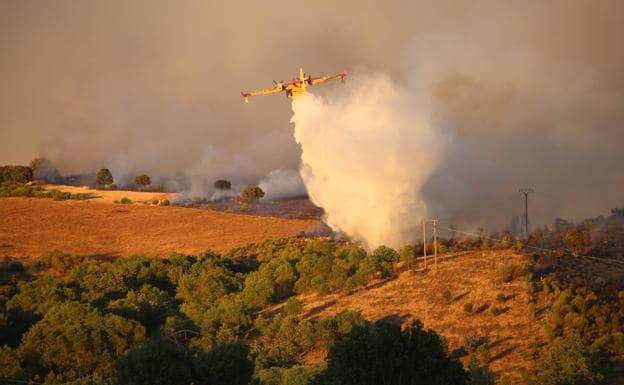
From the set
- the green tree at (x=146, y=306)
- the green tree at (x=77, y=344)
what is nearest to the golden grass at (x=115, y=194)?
the green tree at (x=146, y=306)

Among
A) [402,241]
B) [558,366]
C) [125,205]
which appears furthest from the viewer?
[125,205]

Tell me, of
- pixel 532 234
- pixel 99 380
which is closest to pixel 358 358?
pixel 99 380

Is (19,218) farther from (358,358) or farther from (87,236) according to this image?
(358,358)

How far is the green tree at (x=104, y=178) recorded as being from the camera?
14450cm

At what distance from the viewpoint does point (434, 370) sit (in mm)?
29734

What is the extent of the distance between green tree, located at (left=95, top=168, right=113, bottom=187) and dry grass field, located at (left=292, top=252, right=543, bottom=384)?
90828 mm

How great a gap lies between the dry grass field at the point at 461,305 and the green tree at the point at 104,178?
3576 inches

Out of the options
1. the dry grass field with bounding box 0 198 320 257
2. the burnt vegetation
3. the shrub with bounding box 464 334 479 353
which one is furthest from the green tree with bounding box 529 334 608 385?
the dry grass field with bounding box 0 198 320 257

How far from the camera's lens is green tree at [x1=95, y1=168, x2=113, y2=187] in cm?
14450

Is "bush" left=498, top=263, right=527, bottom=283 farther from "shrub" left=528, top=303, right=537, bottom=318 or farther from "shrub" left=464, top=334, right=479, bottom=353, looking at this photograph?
"shrub" left=464, top=334, right=479, bottom=353

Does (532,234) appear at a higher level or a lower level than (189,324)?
higher

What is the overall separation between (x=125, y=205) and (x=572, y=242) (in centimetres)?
8074

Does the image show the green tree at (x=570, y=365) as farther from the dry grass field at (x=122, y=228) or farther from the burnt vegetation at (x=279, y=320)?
the dry grass field at (x=122, y=228)

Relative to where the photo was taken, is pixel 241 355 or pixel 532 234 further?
pixel 532 234
